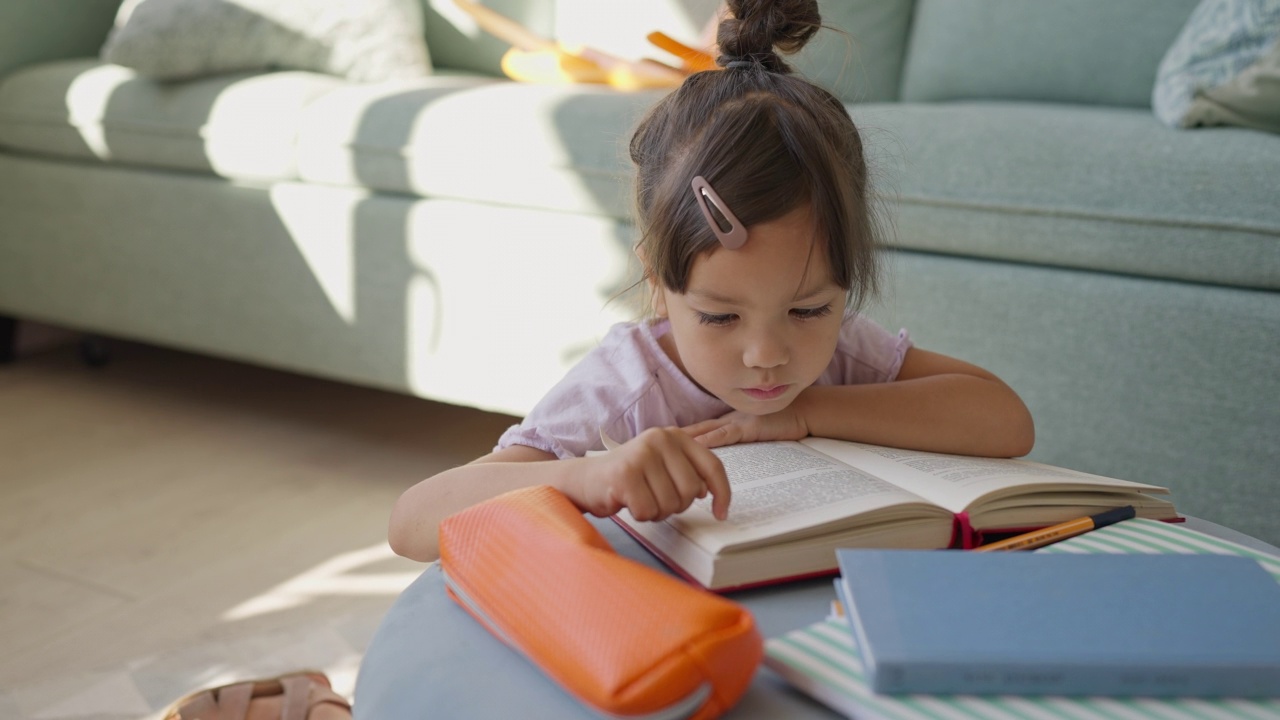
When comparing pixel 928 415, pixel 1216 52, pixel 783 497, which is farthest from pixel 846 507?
pixel 1216 52

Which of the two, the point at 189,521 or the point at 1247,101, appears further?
the point at 189,521

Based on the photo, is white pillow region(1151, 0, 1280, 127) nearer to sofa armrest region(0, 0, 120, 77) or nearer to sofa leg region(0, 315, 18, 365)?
sofa armrest region(0, 0, 120, 77)

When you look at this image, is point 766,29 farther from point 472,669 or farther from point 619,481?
point 472,669

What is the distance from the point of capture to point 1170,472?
52.1 inches

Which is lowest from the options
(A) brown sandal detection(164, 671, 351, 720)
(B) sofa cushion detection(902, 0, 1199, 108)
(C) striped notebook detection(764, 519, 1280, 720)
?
(A) brown sandal detection(164, 671, 351, 720)

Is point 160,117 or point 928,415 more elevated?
point 928,415

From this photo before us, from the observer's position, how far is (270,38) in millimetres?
2086

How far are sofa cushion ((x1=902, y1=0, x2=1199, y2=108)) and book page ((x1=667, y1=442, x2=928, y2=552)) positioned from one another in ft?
4.38

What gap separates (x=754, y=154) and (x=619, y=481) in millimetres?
285

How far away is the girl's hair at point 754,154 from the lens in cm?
80

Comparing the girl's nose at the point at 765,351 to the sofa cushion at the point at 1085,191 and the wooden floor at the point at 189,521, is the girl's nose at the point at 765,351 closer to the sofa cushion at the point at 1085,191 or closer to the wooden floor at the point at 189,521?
the sofa cushion at the point at 1085,191

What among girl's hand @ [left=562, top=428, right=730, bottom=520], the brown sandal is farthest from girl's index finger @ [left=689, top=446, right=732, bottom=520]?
the brown sandal

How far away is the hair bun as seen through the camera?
91cm

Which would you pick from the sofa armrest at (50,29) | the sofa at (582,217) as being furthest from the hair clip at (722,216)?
the sofa armrest at (50,29)
